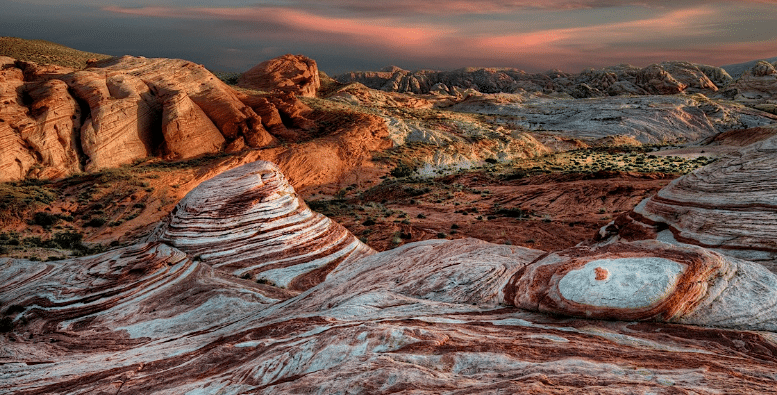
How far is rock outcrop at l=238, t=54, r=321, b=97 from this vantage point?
70688mm

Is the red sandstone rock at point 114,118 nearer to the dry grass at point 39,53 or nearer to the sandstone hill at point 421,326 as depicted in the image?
the dry grass at point 39,53

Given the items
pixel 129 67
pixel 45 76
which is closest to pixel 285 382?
pixel 45 76

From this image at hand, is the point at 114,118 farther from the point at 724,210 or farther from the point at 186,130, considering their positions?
the point at 724,210

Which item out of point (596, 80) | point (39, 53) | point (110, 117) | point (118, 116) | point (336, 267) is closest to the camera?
point (336, 267)

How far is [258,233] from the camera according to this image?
1474cm

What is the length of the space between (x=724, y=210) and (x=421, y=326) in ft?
29.6

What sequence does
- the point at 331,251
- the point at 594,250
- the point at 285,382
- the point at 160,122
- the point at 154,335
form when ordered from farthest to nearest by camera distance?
the point at 160,122
the point at 331,251
the point at 154,335
the point at 594,250
the point at 285,382

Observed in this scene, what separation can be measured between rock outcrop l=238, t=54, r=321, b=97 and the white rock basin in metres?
65.1

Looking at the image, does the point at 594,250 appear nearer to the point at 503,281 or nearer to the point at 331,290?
the point at 503,281

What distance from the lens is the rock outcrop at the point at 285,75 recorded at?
70688 millimetres

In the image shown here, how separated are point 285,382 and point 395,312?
2889mm

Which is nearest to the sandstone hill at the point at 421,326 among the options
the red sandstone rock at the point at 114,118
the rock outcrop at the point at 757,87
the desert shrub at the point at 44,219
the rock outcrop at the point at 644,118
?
the desert shrub at the point at 44,219

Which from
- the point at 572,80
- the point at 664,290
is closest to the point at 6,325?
the point at 664,290

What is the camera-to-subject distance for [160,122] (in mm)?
36562
